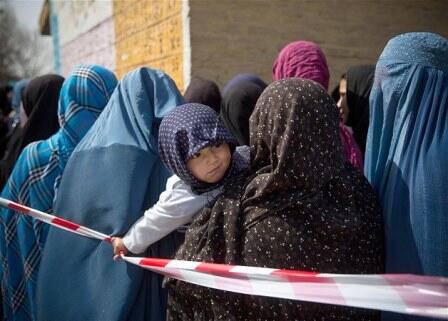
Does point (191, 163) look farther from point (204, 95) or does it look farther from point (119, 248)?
point (204, 95)

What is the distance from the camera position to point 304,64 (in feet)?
9.67

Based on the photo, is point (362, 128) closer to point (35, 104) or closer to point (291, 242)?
point (291, 242)

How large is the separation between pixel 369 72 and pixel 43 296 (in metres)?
2.45

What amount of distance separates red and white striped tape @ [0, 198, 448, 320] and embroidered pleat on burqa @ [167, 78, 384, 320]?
0.04 meters

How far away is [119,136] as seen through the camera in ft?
6.09

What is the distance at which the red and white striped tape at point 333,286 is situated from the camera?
115 cm

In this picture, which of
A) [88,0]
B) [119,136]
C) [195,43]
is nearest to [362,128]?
[119,136]

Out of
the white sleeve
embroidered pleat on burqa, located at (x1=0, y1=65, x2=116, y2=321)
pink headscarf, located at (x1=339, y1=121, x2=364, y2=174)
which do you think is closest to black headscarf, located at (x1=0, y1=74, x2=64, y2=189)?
embroidered pleat on burqa, located at (x1=0, y1=65, x2=116, y2=321)

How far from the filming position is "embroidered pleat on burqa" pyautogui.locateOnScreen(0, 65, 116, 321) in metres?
2.29

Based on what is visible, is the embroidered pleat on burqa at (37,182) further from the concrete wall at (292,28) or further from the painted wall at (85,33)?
the painted wall at (85,33)

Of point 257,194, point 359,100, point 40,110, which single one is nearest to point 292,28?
point 359,100

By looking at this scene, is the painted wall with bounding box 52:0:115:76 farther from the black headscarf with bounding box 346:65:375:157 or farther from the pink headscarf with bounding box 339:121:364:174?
the pink headscarf with bounding box 339:121:364:174

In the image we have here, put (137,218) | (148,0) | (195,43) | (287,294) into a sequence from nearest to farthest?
1. (287,294)
2. (137,218)
3. (195,43)
4. (148,0)

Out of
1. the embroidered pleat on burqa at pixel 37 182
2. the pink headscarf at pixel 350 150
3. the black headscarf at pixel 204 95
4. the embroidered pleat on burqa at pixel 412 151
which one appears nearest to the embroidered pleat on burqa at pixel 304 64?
the pink headscarf at pixel 350 150
